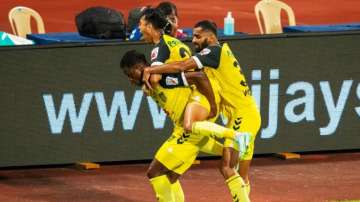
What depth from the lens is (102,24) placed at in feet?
48.3

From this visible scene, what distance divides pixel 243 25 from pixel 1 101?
1165 cm

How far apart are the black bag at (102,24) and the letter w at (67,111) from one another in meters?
0.97

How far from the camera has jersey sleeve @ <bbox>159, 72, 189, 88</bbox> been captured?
446 inches

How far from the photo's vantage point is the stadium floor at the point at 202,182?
524 inches

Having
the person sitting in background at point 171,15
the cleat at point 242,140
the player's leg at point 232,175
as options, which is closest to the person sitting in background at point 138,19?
the person sitting in background at point 171,15

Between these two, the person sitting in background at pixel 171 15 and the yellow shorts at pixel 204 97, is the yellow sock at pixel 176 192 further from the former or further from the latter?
the person sitting in background at pixel 171 15

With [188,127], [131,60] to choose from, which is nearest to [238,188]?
[188,127]

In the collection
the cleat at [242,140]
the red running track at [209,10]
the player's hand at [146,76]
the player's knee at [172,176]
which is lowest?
the red running track at [209,10]

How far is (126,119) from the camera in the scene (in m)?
14.3

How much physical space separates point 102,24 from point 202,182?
90.8 inches

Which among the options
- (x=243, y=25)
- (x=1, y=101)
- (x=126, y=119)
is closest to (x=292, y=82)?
(x=126, y=119)

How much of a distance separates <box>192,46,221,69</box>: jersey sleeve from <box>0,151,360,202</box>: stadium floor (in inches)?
84.6

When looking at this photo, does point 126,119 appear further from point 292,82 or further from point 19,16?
point 19,16

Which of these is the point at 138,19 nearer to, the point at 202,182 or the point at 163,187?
the point at 202,182
